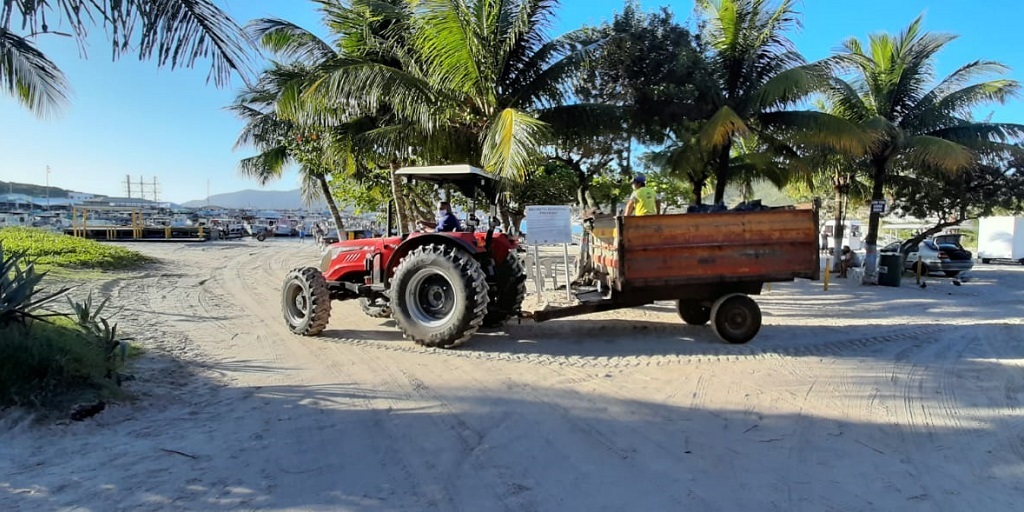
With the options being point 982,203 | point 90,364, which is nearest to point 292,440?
point 90,364

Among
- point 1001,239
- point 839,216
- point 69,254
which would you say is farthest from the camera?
point 1001,239

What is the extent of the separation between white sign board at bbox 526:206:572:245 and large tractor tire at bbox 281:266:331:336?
2.93 meters

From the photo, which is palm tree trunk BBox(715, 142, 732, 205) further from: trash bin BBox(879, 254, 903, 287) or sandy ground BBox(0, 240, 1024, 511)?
sandy ground BBox(0, 240, 1024, 511)

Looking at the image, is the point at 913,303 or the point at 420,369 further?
the point at 913,303

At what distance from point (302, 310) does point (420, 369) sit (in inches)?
99.6

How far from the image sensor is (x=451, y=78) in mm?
10164

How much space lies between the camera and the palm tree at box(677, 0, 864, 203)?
1121 cm

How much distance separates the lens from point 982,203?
18125 millimetres

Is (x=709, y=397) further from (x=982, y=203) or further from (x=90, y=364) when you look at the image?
(x=982, y=203)

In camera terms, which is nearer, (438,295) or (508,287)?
(438,295)

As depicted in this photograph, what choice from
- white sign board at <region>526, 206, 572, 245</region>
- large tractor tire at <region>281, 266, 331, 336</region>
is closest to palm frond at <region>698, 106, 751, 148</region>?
white sign board at <region>526, 206, 572, 245</region>

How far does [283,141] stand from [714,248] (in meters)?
15.5

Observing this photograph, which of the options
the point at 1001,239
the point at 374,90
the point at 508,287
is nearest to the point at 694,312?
the point at 508,287

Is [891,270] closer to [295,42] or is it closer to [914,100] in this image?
[914,100]
